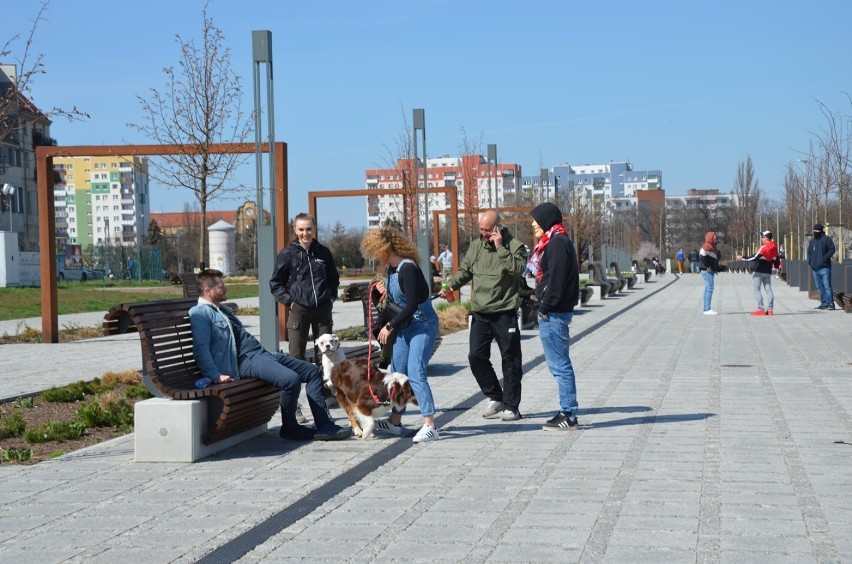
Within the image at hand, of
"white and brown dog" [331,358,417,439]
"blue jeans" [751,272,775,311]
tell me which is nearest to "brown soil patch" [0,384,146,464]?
"white and brown dog" [331,358,417,439]

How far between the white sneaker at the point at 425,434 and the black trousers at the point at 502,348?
112cm

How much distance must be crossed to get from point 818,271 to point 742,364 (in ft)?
45.0

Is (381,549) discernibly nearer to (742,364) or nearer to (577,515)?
(577,515)

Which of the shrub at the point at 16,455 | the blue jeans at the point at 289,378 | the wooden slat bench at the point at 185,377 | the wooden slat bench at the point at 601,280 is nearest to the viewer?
the wooden slat bench at the point at 185,377

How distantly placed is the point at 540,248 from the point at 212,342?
105 inches

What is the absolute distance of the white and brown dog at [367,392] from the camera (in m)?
8.88

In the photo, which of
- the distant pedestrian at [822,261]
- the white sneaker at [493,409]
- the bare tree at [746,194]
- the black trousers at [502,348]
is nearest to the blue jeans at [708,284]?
the distant pedestrian at [822,261]

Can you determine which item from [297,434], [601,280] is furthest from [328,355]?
[601,280]

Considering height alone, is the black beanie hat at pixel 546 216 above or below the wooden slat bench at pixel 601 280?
above

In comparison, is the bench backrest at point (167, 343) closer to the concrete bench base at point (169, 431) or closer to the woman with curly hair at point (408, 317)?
the concrete bench base at point (169, 431)

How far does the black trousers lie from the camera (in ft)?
32.7

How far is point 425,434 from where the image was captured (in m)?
8.90

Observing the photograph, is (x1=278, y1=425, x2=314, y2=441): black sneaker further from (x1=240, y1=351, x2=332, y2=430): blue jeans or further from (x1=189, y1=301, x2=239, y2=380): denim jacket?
(x1=189, y1=301, x2=239, y2=380): denim jacket

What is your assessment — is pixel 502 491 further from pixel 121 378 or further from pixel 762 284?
pixel 762 284
